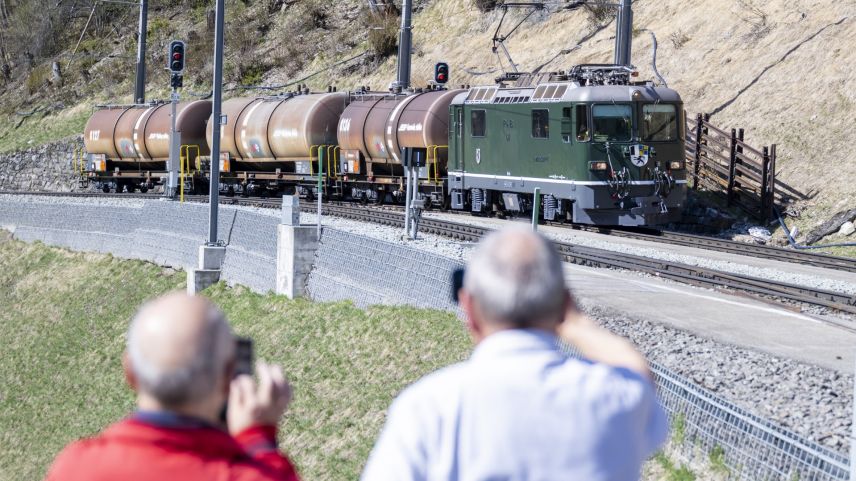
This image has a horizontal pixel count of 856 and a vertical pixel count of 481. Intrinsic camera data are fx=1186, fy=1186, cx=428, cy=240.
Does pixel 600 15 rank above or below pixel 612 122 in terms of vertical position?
above

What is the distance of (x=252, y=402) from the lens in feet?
10.1

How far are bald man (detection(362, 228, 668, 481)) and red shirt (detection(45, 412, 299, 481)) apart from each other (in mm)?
396

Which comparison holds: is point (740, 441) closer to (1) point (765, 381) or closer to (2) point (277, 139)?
(1) point (765, 381)

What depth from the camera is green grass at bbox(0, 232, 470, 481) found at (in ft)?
40.4

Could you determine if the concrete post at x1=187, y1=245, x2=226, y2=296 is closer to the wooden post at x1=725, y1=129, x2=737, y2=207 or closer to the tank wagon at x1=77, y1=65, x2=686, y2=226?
the tank wagon at x1=77, y1=65, x2=686, y2=226

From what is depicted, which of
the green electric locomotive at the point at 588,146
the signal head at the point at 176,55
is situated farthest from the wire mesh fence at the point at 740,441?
the signal head at the point at 176,55

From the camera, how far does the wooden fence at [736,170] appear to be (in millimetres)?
24078

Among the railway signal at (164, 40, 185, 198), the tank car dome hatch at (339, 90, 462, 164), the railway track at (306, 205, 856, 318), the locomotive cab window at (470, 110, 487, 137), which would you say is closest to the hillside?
the locomotive cab window at (470, 110, 487, 137)

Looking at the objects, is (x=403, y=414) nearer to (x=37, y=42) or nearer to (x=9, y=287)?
(x=9, y=287)

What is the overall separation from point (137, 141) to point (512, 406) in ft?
112

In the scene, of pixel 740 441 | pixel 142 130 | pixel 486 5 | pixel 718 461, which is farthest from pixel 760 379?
pixel 486 5

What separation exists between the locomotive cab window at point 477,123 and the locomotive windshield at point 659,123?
3565 millimetres

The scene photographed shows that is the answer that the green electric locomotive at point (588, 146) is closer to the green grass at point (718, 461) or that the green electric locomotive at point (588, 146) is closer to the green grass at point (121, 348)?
the green grass at point (121, 348)

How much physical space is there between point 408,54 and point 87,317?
11.1 m
